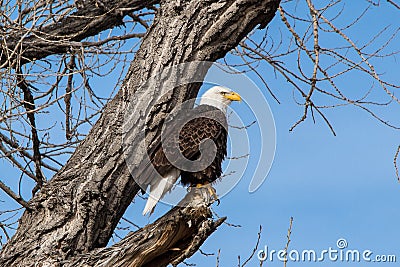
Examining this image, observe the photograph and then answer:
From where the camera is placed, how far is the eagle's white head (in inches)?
180

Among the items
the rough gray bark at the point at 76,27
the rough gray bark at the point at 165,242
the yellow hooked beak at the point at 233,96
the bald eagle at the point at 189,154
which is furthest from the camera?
the rough gray bark at the point at 76,27

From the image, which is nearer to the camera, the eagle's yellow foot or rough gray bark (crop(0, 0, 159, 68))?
the eagle's yellow foot

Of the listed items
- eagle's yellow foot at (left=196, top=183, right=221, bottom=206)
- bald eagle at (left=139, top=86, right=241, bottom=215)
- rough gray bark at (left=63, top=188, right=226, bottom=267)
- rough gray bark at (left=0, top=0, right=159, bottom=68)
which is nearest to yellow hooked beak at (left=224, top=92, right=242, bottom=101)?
bald eagle at (left=139, top=86, right=241, bottom=215)

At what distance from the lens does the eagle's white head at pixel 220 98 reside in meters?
4.57

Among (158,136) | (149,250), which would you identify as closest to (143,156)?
(158,136)

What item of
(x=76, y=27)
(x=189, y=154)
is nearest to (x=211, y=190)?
(x=189, y=154)

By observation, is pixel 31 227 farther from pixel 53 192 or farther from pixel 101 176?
pixel 101 176

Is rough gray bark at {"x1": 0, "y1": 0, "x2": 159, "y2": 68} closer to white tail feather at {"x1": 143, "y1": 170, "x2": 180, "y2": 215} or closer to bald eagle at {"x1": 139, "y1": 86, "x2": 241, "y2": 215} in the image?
bald eagle at {"x1": 139, "y1": 86, "x2": 241, "y2": 215}

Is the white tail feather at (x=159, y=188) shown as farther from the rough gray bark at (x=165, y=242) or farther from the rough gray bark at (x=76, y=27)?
the rough gray bark at (x=76, y=27)

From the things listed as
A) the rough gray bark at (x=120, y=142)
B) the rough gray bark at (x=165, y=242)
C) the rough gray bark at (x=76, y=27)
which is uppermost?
the rough gray bark at (x=76, y=27)

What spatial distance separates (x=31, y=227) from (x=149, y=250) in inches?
32.6

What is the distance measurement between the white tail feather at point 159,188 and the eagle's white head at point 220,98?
0.84 metres

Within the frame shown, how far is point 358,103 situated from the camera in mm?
4172

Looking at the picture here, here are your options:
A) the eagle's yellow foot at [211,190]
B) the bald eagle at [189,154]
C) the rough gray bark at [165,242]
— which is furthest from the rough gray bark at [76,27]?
the rough gray bark at [165,242]
